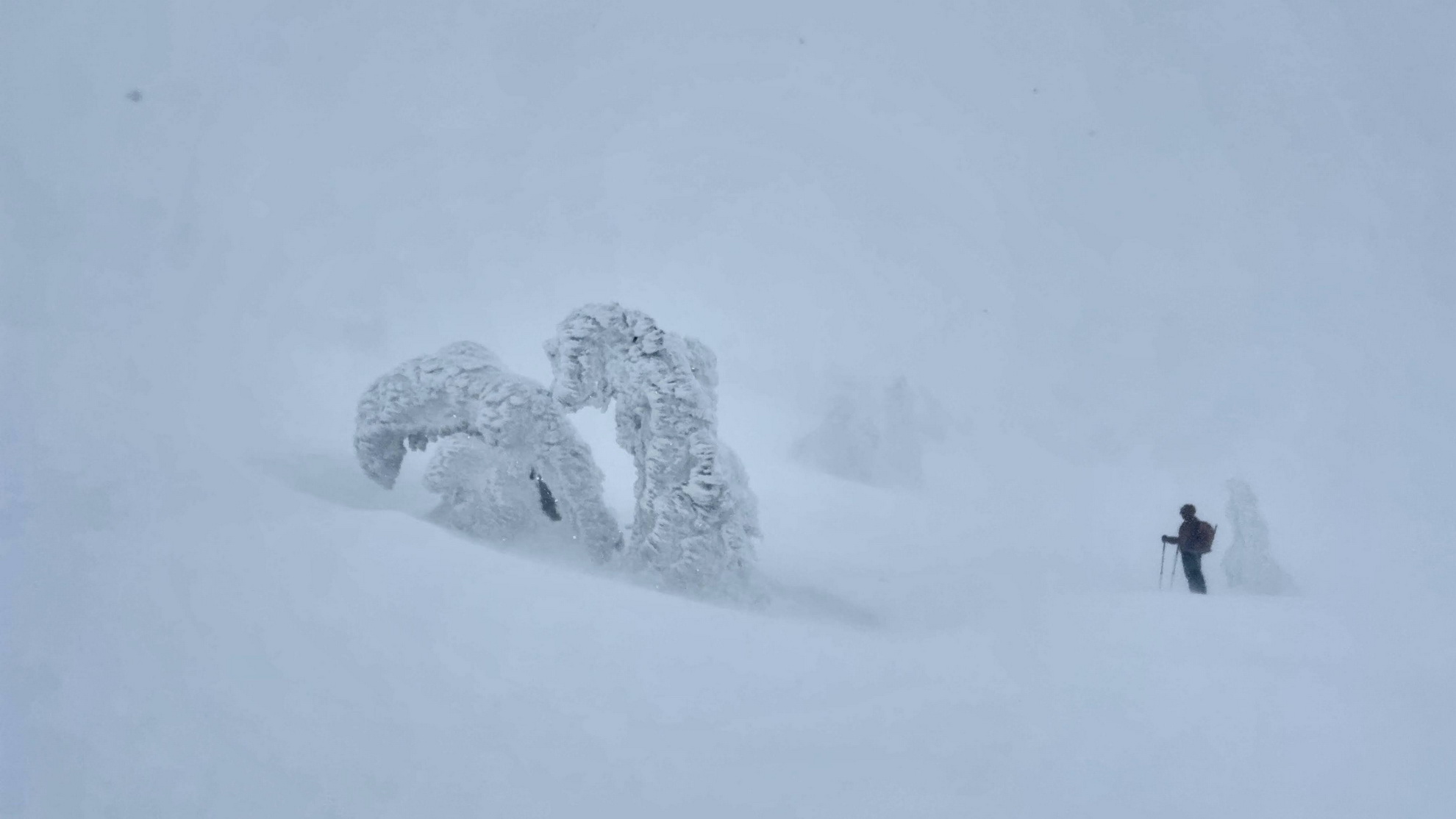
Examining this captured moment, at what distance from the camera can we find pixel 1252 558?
1684 centimetres

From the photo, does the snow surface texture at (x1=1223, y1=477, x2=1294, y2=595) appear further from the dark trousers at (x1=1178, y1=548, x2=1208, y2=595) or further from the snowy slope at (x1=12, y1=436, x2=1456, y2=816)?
the snowy slope at (x1=12, y1=436, x2=1456, y2=816)

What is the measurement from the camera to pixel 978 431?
203 ft

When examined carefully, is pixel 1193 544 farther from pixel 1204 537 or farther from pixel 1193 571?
pixel 1193 571

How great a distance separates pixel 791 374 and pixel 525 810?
60174 millimetres

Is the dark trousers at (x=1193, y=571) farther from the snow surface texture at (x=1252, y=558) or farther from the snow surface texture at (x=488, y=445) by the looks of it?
the snow surface texture at (x=488, y=445)

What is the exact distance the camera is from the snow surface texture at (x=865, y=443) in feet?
123

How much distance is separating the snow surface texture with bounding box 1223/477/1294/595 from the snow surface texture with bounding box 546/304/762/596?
38.5 feet

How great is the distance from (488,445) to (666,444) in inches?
161

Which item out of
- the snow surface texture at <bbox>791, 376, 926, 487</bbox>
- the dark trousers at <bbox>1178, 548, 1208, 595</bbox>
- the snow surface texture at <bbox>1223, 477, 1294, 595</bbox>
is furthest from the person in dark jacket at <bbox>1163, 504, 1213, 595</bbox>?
the snow surface texture at <bbox>791, 376, 926, 487</bbox>

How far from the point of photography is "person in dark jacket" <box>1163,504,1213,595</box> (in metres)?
14.4

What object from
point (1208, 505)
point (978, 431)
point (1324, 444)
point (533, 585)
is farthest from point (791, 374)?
point (533, 585)

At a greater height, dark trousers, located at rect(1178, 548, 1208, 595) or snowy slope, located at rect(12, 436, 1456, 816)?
dark trousers, located at rect(1178, 548, 1208, 595)

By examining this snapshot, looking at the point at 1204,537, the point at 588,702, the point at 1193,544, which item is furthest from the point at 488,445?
the point at 1204,537

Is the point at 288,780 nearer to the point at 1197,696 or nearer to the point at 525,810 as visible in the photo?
the point at 525,810
